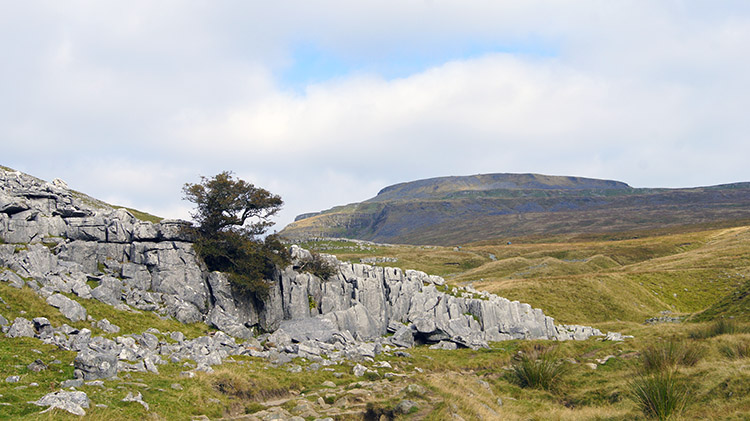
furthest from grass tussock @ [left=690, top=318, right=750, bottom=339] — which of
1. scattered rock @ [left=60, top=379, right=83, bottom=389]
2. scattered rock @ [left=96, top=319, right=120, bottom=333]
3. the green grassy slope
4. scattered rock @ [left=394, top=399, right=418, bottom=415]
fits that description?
scattered rock @ [left=96, top=319, right=120, bottom=333]

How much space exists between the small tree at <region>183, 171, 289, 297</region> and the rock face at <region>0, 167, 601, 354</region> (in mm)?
1163

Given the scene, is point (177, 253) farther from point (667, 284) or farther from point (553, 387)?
point (667, 284)

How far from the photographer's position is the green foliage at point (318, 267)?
38.4 metres

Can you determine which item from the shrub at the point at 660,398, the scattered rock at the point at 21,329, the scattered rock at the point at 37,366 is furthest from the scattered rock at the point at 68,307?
the shrub at the point at 660,398

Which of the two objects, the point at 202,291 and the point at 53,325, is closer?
the point at 53,325

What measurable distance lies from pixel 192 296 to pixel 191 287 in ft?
2.42

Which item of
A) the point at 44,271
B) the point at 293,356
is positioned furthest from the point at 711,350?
the point at 44,271

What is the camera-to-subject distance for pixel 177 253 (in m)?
33.1

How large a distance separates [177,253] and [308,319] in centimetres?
1068

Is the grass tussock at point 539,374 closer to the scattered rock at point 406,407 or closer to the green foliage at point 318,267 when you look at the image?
the scattered rock at point 406,407

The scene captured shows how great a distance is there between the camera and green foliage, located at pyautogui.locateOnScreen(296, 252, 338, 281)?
38.4m

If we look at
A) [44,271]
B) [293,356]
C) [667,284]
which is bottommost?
[667,284]

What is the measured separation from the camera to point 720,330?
31.6 metres

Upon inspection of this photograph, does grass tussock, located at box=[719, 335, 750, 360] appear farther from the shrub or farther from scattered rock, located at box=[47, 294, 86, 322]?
scattered rock, located at box=[47, 294, 86, 322]
